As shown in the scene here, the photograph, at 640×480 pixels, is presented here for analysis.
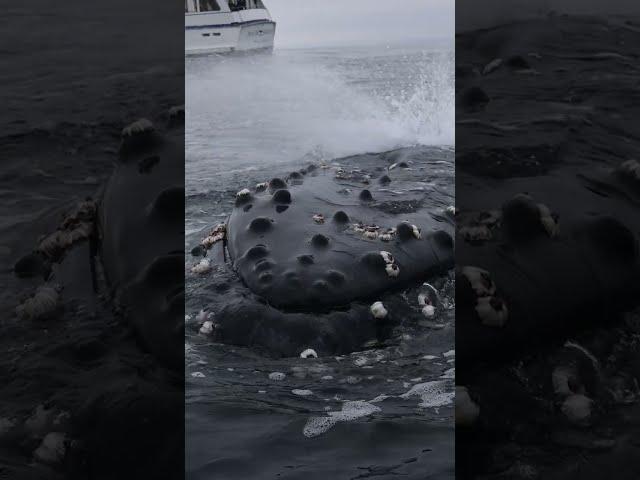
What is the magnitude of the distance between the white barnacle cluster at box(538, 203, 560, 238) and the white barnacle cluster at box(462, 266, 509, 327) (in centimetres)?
65

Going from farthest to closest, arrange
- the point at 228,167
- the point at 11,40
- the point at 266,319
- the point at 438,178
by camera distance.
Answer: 1. the point at 228,167
2. the point at 438,178
3. the point at 266,319
4. the point at 11,40

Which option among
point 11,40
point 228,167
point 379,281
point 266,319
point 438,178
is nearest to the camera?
point 11,40

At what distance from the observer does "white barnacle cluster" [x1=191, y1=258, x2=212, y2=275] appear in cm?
709

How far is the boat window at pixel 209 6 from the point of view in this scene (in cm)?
4656

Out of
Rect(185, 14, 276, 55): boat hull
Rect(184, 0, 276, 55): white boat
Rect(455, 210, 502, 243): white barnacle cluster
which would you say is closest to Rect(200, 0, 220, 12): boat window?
Rect(184, 0, 276, 55): white boat

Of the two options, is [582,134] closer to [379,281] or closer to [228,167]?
[379,281]

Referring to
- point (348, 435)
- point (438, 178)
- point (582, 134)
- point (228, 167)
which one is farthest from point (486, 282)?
point (228, 167)

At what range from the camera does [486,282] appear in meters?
4.40

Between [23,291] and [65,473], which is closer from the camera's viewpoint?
[65,473]

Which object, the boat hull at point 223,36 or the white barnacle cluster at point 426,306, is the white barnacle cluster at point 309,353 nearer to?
the white barnacle cluster at point 426,306

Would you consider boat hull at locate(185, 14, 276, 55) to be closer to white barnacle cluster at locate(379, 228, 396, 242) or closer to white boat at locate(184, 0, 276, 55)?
white boat at locate(184, 0, 276, 55)

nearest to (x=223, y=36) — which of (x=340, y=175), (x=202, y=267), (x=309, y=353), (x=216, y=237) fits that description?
(x=340, y=175)

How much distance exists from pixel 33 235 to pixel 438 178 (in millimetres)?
7591

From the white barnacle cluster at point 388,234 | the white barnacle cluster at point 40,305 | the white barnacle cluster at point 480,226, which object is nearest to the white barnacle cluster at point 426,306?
the white barnacle cluster at point 388,234
